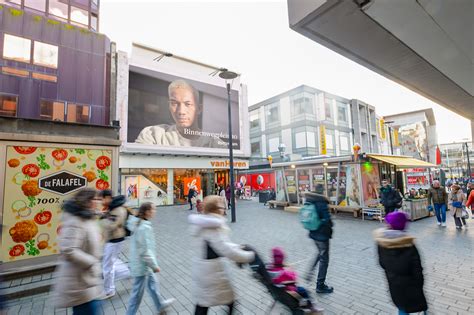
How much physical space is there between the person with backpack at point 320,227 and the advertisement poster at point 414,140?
42.6 meters

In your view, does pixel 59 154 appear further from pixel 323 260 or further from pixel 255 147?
pixel 255 147

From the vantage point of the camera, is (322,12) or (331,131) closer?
(322,12)

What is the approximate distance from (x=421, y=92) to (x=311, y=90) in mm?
27715

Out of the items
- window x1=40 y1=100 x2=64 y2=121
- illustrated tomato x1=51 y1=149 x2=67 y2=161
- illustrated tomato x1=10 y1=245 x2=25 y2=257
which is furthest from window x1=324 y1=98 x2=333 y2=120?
illustrated tomato x1=10 y1=245 x2=25 y2=257

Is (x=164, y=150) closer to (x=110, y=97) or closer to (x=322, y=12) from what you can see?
(x=110, y=97)

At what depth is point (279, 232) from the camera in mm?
9117

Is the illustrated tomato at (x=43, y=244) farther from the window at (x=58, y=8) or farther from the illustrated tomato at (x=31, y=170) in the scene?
the window at (x=58, y=8)

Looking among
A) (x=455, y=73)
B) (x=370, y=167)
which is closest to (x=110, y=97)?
(x=370, y=167)

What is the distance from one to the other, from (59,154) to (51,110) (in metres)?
13.0

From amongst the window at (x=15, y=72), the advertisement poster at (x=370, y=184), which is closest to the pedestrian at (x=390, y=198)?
the advertisement poster at (x=370, y=184)

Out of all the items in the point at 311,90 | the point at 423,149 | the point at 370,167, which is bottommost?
the point at 370,167

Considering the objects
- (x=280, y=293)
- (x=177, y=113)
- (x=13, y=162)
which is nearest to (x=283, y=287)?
(x=280, y=293)

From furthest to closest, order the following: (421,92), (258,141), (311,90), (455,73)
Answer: (258,141) < (311,90) < (421,92) < (455,73)

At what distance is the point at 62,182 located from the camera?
5598mm
